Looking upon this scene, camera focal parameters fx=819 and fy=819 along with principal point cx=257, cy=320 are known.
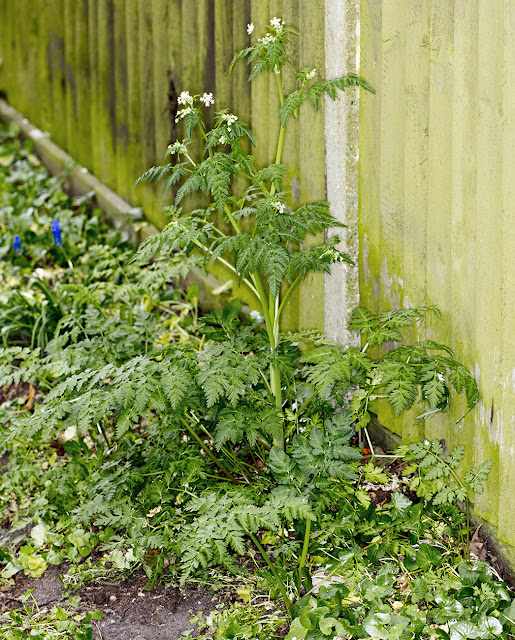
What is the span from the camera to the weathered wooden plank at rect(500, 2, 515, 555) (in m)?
2.18

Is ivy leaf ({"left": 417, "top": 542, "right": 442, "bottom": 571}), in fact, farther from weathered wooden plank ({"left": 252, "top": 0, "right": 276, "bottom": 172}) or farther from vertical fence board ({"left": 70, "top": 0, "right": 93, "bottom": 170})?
vertical fence board ({"left": 70, "top": 0, "right": 93, "bottom": 170})

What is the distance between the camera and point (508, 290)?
229 centimetres

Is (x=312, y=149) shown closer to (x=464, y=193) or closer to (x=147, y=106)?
(x=464, y=193)

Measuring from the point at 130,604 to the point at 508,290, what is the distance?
Result: 5.07ft

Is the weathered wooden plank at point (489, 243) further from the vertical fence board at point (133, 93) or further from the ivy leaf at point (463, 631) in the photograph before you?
the vertical fence board at point (133, 93)

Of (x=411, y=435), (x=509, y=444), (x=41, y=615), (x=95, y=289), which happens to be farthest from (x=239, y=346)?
(x=95, y=289)

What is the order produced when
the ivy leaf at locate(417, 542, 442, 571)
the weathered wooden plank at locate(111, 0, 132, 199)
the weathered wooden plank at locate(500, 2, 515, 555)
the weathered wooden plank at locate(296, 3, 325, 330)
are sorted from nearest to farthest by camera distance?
the weathered wooden plank at locate(500, 2, 515, 555) → the ivy leaf at locate(417, 542, 442, 571) → the weathered wooden plank at locate(296, 3, 325, 330) → the weathered wooden plank at locate(111, 0, 132, 199)

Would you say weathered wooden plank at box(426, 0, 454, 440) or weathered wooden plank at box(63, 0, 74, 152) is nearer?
weathered wooden plank at box(426, 0, 454, 440)

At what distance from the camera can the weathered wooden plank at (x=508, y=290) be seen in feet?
7.15

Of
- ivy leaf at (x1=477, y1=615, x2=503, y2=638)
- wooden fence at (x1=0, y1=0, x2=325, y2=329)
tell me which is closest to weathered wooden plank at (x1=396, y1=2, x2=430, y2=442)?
wooden fence at (x1=0, y1=0, x2=325, y2=329)

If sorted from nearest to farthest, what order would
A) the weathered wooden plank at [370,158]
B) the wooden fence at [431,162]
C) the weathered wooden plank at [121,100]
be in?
the wooden fence at [431,162] < the weathered wooden plank at [370,158] < the weathered wooden plank at [121,100]

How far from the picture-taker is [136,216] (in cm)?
497

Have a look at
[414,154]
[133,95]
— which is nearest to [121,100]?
[133,95]

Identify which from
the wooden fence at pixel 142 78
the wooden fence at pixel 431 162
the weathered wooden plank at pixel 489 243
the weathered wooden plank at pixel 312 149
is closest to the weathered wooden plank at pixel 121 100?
the wooden fence at pixel 142 78
